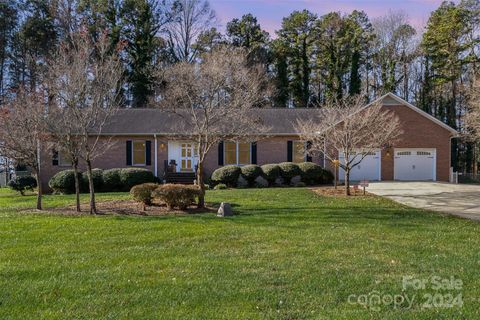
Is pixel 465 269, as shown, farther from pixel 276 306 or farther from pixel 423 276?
pixel 276 306

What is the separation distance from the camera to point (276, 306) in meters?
4.37

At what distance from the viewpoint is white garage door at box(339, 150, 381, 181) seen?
2417cm

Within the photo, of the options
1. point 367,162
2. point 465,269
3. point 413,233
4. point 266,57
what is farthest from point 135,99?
point 465,269

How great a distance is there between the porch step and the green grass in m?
12.1

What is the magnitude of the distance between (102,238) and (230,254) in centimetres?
292

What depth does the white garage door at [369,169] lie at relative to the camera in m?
24.2

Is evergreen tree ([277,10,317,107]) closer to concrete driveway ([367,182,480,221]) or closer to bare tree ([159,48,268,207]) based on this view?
concrete driveway ([367,182,480,221])

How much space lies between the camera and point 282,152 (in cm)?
2434

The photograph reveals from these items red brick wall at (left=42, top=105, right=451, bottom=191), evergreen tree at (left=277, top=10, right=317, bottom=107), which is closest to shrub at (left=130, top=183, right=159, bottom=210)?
red brick wall at (left=42, top=105, right=451, bottom=191)

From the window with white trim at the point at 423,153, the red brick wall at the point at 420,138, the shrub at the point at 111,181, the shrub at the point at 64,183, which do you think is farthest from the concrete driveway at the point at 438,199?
the shrub at the point at 64,183

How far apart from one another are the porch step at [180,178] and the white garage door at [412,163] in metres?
12.2

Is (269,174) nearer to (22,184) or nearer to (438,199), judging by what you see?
(438,199)

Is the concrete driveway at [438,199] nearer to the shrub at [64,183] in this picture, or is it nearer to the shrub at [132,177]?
the shrub at [132,177]

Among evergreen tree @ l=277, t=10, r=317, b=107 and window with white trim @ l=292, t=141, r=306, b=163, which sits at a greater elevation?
evergreen tree @ l=277, t=10, r=317, b=107
